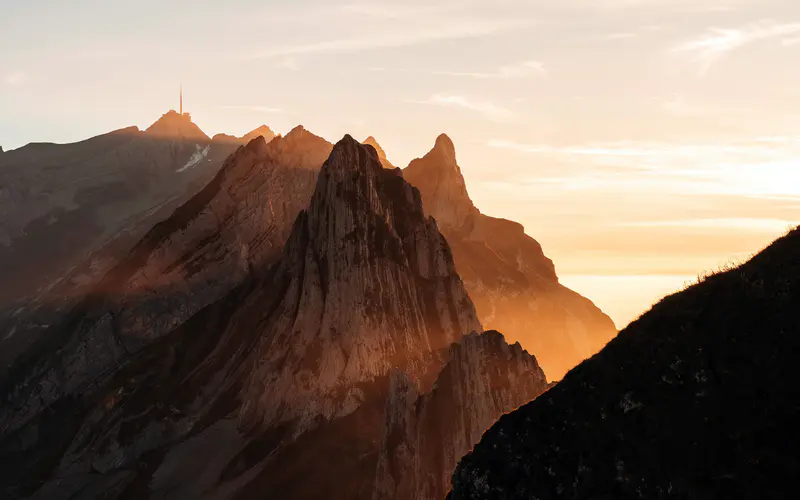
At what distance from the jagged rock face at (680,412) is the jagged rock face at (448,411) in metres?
85.6

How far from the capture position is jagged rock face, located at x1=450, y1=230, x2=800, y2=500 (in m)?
48.3

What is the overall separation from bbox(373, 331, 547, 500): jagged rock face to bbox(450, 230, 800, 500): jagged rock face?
85.6m

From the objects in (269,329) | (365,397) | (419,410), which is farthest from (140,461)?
(419,410)

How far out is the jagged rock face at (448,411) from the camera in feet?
470

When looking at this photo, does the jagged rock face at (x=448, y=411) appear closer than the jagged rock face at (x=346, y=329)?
Yes

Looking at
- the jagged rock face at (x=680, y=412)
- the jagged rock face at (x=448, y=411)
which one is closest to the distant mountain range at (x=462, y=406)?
the jagged rock face at (x=680, y=412)

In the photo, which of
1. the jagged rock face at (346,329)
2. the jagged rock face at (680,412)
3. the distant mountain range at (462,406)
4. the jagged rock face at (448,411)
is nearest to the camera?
the jagged rock face at (680,412)

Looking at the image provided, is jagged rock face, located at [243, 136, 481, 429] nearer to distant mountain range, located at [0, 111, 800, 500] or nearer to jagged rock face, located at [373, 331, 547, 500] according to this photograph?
distant mountain range, located at [0, 111, 800, 500]

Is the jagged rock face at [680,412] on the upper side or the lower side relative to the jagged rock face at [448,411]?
upper

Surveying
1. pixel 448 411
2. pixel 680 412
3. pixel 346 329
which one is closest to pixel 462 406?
pixel 448 411

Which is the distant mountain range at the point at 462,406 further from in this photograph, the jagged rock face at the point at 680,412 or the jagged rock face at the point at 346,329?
the jagged rock face at the point at 346,329

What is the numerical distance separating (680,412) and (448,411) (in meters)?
99.5

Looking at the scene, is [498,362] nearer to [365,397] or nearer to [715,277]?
[365,397]

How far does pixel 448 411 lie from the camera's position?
15012 centimetres
